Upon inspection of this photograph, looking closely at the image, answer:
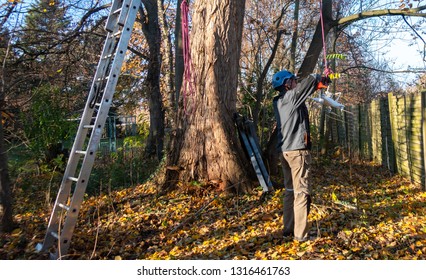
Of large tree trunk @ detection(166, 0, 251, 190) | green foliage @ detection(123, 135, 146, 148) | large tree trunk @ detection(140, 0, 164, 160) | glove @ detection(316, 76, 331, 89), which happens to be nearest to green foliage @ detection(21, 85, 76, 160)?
green foliage @ detection(123, 135, 146, 148)

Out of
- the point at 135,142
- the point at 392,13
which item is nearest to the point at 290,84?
the point at 392,13

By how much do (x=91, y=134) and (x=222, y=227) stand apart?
7.33 feet

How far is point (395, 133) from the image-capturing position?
9.84 m

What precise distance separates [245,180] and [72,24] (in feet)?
22.8

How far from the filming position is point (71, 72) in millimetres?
9984

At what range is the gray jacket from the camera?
4445 mm

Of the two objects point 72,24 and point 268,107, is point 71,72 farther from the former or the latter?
point 268,107

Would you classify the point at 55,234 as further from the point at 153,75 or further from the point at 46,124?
the point at 153,75

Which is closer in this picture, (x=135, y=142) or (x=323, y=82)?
(x=323, y=82)

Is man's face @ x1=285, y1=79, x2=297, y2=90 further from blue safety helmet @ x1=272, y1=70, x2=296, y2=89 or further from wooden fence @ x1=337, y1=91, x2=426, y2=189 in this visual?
wooden fence @ x1=337, y1=91, x2=426, y2=189

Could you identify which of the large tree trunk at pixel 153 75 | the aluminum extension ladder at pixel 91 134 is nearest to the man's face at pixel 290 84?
the aluminum extension ladder at pixel 91 134

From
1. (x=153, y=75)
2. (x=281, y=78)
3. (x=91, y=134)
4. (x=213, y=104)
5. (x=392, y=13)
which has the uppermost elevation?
(x=392, y=13)

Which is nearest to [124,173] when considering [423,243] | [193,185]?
A: [193,185]

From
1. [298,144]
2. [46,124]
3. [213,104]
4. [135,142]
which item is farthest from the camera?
[135,142]
